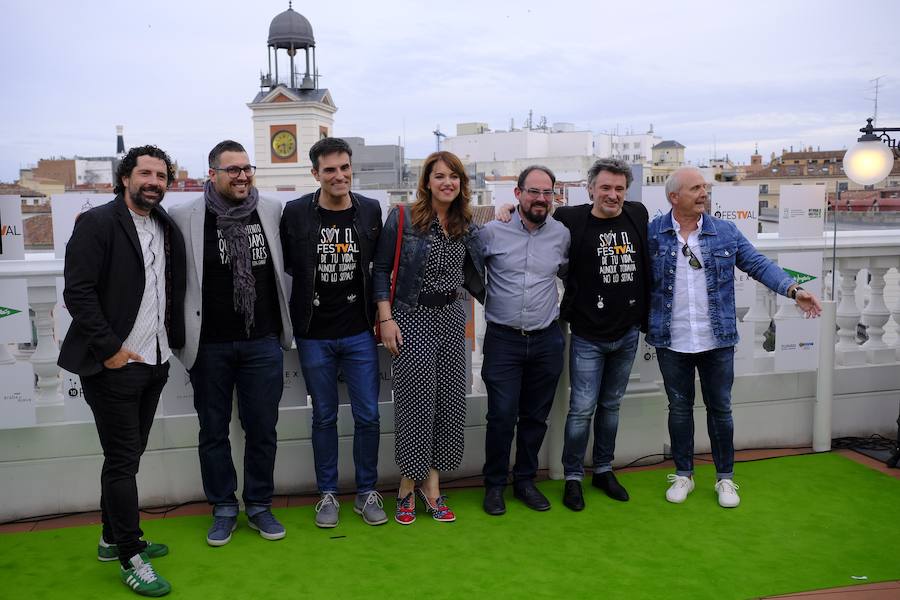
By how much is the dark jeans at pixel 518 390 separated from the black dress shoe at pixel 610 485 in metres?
0.39

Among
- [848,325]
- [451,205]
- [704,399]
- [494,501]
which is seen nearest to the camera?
[451,205]

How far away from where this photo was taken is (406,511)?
11.5 ft

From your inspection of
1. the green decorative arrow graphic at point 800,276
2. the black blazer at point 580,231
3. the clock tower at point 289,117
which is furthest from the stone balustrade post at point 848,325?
the clock tower at point 289,117

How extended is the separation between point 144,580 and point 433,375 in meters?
1.37

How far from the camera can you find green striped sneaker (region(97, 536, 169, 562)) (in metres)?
3.13

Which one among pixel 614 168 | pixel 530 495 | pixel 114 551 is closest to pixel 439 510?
pixel 530 495

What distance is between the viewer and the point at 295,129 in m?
46.5

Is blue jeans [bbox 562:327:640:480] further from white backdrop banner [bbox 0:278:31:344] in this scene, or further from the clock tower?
the clock tower

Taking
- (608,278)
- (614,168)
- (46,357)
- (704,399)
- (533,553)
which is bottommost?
(533,553)

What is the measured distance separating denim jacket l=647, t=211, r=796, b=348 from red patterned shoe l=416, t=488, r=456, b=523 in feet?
4.06


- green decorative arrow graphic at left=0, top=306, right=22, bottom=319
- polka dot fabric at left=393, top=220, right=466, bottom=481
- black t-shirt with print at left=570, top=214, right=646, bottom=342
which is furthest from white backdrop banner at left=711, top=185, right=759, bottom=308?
green decorative arrow graphic at left=0, top=306, right=22, bottom=319

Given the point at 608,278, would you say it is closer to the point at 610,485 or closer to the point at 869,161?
the point at 610,485

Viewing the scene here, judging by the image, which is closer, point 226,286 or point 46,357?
point 226,286

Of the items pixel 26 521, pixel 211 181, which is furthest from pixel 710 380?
pixel 26 521
